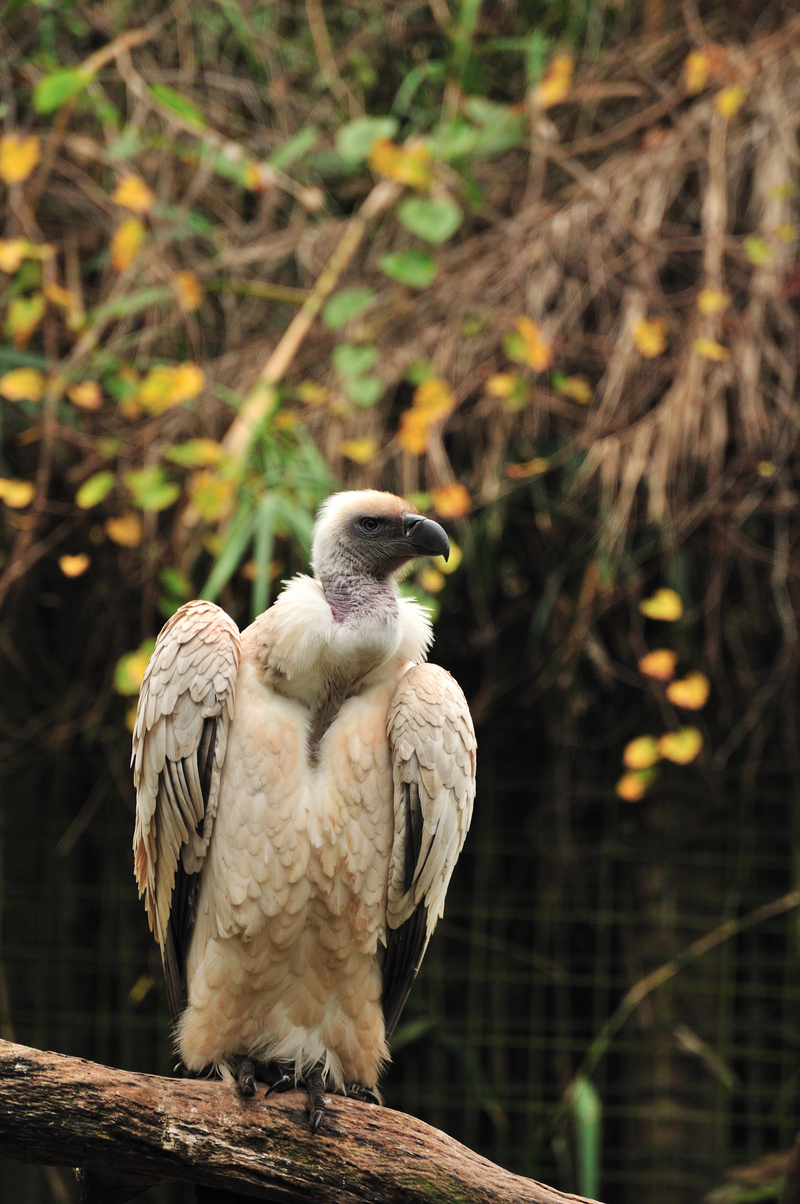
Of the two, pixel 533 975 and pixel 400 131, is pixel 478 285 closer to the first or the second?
pixel 400 131

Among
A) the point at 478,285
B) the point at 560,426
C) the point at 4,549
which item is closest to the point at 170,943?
the point at 4,549

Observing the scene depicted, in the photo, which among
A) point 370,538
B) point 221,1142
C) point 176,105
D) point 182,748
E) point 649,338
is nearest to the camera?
point 221,1142

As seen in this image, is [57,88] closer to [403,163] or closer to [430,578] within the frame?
[403,163]

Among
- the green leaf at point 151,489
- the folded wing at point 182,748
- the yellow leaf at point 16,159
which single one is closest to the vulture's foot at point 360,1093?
the folded wing at point 182,748

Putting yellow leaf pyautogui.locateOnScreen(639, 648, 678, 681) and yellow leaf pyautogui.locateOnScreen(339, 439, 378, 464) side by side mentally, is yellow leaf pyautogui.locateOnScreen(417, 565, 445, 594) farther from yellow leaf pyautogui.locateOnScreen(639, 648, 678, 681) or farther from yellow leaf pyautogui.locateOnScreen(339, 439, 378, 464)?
yellow leaf pyautogui.locateOnScreen(639, 648, 678, 681)

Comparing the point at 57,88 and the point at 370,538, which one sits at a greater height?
the point at 57,88

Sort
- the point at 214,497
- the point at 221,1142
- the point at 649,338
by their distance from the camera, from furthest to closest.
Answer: the point at 649,338
the point at 214,497
the point at 221,1142

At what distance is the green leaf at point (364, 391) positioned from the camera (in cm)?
340

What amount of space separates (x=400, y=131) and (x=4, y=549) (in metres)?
2.14

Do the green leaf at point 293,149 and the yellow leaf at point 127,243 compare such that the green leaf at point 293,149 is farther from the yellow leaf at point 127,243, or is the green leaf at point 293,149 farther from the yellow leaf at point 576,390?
the yellow leaf at point 576,390

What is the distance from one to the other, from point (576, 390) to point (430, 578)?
0.79 metres

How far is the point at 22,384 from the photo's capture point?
132 inches

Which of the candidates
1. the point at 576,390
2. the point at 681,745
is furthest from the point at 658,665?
the point at 576,390

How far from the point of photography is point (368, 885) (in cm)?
227
